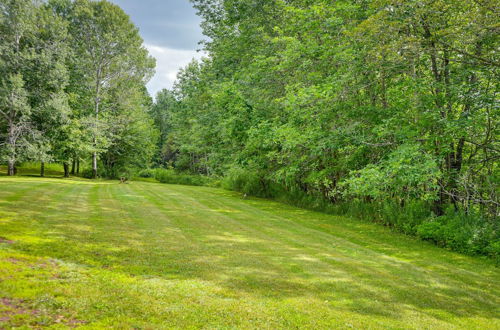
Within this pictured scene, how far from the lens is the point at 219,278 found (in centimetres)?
543

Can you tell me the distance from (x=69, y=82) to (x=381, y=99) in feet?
94.8

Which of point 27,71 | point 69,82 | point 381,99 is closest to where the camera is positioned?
point 381,99

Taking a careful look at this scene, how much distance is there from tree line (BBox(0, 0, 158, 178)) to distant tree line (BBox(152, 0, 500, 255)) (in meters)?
16.5

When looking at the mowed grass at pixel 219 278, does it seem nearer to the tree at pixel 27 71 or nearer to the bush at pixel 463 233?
the bush at pixel 463 233

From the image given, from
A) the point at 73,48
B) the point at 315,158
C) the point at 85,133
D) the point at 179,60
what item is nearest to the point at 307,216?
the point at 315,158

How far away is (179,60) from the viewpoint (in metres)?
39.9

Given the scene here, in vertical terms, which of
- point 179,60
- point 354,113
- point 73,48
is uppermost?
point 179,60

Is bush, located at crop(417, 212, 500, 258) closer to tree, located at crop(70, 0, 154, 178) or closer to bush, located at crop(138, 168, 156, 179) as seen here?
tree, located at crop(70, 0, 154, 178)

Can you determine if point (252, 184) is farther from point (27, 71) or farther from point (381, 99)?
point (27, 71)

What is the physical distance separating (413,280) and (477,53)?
23.8ft

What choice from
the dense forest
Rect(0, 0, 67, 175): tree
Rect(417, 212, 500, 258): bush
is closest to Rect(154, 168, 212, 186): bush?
the dense forest

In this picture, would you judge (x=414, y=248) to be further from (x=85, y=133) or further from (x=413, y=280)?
(x=85, y=133)

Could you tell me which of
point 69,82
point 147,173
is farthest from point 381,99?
point 147,173

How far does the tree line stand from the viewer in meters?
25.1
